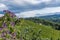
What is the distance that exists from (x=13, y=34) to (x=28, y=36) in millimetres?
3254

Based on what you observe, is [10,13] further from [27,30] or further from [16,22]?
[27,30]

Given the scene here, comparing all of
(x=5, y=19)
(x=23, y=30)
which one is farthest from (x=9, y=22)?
(x=23, y=30)

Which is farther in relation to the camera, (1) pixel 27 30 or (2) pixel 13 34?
(1) pixel 27 30

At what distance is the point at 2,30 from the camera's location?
7.79 m

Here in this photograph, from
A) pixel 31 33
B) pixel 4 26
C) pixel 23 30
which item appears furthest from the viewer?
pixel 31 33

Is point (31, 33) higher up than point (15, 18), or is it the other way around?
point (15, 18)

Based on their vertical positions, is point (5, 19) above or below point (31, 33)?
above

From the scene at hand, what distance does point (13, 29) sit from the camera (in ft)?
26.7

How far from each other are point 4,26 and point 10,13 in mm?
602

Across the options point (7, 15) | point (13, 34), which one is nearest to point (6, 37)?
point (13, 34)

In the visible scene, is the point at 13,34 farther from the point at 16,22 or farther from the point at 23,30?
the point at 23,30

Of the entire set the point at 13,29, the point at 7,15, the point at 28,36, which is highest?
the point at 7,15

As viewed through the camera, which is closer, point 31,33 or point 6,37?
point 6,37

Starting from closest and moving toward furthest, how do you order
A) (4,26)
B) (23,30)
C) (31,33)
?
(4,26)
(23,30)
(31,33)
